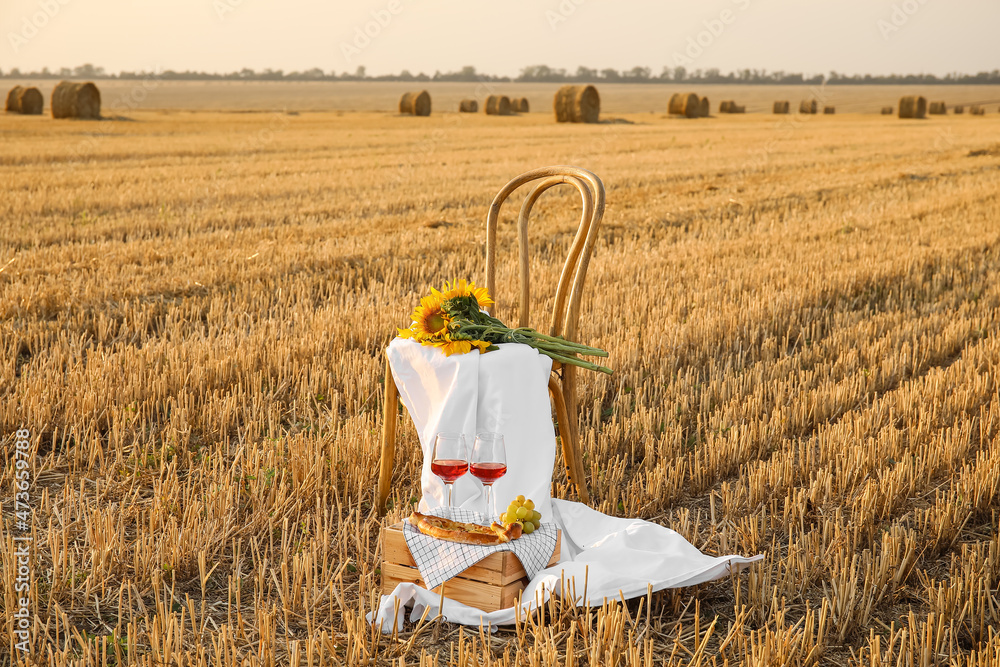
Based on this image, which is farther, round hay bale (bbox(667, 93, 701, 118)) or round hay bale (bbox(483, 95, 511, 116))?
round hay bale (bbox(483, 95, 511, 116))

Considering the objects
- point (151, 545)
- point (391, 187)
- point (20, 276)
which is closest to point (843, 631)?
point (151, 545)

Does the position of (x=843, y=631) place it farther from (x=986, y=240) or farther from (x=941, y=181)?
(x=941, y=181)

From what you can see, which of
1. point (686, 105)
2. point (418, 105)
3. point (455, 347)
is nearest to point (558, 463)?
point (455, 347)

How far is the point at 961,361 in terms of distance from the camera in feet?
18.1

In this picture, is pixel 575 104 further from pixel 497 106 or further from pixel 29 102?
pixel 29 102

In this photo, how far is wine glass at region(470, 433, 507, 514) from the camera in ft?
9.77

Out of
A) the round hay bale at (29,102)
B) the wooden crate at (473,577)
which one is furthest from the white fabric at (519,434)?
the round hay bale at (29,102)

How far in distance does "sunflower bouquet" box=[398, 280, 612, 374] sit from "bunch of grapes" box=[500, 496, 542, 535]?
649 mm

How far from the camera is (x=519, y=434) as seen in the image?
337 cm

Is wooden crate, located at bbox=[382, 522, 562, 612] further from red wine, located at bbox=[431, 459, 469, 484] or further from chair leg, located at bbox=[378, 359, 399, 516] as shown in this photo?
chair leg, located at bbox=[378, 359, 399, 516]

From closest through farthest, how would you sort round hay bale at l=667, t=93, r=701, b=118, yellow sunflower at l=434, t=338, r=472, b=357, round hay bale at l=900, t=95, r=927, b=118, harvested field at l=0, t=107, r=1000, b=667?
harvested field at l=0, t=107, r=1000, b=667 → yellow sunflower at l=434, t=338, r=472, b=357 → round hay bale at l=667, t=93, r=701, b=118 → round hay bale at l=900, t=95, r=927, b=118

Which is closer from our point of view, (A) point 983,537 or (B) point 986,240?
(A) point 983,537

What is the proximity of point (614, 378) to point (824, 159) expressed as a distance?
1745 centimetres

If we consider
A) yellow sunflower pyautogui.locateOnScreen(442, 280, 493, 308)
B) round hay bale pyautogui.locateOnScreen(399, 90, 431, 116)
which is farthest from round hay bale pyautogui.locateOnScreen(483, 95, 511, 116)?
yellow sunflower pyautogui.locateOnScreen(442, 280, 493, 308)
